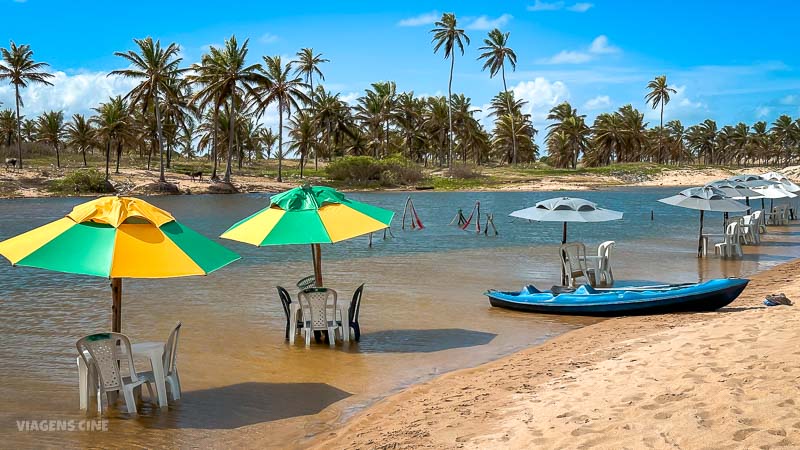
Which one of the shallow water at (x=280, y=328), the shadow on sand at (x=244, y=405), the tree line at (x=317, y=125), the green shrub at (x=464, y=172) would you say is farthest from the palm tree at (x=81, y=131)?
the shadow on sand at (x=244, y=405)

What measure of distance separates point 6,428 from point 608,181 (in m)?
78.1

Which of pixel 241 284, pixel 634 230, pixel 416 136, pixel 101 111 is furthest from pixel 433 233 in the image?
pixel 416 136

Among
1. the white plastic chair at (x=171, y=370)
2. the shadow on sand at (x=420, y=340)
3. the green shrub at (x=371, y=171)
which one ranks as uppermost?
the green shrub at (x=371, y=171)

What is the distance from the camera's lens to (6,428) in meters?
6.72

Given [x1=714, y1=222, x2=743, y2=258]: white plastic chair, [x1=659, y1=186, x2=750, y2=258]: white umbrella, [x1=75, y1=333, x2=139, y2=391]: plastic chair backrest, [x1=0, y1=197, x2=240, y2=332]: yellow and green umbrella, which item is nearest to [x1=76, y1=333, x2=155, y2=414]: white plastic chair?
[x1=75, y1=333, x2=139, y2=391]: plastic chair backrest

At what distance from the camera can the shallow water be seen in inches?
276

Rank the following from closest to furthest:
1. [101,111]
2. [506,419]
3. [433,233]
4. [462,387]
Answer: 1. [506,419]
2. [462,387]
3. [433,233]
4. [101,111]

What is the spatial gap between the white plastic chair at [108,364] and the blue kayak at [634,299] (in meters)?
6.99

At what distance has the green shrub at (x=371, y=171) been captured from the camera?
234 feet

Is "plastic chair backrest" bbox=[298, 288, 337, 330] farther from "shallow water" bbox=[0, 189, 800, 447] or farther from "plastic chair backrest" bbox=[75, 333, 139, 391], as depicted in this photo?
"plastic chair backrest" bbox=[75, 333, 139, 391]

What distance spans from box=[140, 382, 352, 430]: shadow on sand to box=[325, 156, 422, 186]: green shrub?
6332cm

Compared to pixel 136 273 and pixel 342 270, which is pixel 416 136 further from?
pixel 136 273

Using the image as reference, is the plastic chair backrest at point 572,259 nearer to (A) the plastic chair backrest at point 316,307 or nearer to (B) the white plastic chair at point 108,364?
(A) the plastic chair backrest at point 316,307

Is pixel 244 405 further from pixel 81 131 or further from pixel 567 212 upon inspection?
pixel 81 131
